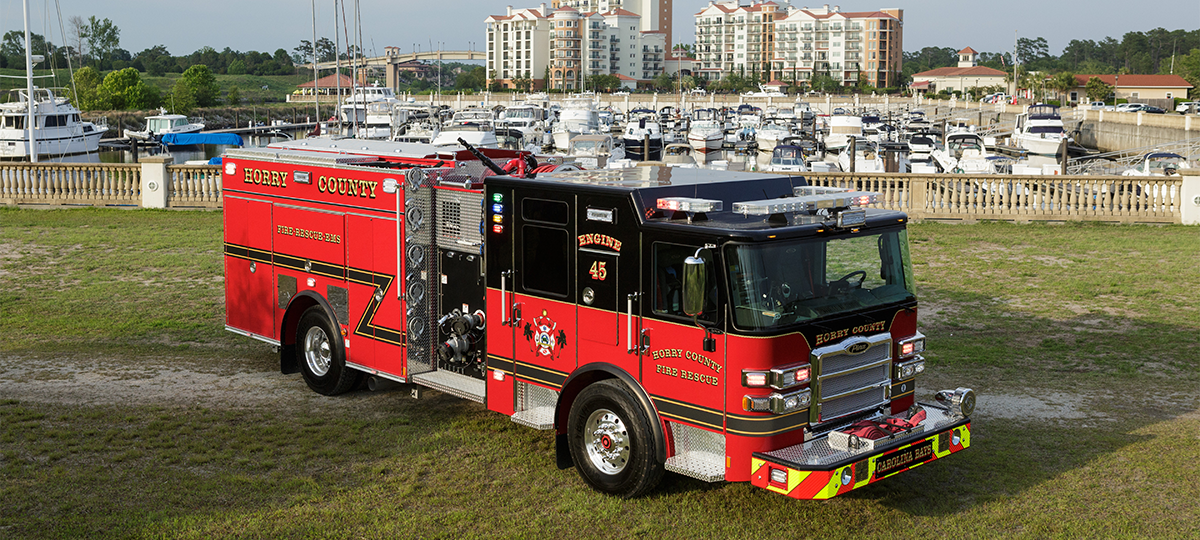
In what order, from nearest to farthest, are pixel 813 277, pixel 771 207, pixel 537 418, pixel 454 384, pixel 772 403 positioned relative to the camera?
pixel 772 403 → pixel 771 207 → pixel 813 277 → pixel 537 418 → pixel 454 384

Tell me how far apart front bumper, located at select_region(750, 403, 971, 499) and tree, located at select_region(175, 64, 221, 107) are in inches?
5112

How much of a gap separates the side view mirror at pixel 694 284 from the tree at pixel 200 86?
5102 inches

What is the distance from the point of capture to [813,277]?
8.39m

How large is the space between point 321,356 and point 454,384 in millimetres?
2536

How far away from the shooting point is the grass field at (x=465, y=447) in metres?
8.41

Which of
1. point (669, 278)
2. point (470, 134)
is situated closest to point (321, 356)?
point (669, 278)

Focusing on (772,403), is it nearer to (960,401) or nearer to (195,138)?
(960,401)

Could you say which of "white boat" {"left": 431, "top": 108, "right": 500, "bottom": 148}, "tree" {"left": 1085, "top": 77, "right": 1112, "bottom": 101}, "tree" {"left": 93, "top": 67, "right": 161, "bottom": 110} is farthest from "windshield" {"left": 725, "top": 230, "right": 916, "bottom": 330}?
"tree" {"left": 1085, "top": 77, "right": 1112, "bottom": 101}

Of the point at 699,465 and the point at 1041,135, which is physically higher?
the point at 1041,135

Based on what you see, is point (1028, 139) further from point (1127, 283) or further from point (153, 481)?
point (153, 481)

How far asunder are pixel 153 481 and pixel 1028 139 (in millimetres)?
54750

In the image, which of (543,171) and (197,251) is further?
(197,251)

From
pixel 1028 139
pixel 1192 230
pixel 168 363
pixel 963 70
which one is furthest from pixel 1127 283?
pixel 963 70

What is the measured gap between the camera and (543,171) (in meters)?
10.6
